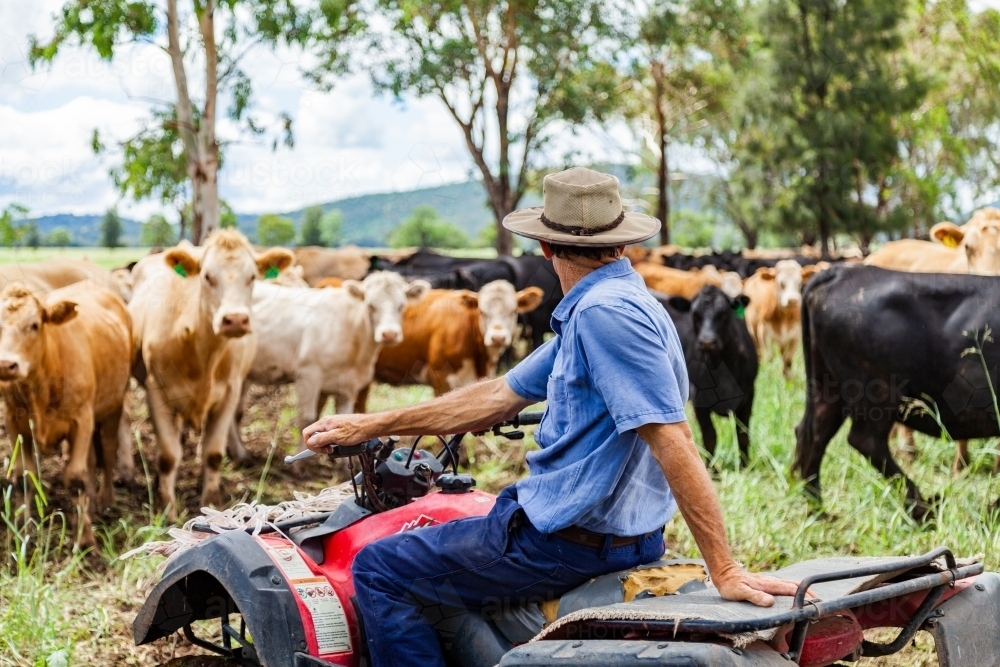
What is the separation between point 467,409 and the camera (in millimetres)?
3355

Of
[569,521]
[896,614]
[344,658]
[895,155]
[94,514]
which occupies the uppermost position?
[895,155]

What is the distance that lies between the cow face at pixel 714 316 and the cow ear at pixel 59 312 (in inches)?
181

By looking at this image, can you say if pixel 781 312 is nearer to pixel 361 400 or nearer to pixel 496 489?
pixel 361 400

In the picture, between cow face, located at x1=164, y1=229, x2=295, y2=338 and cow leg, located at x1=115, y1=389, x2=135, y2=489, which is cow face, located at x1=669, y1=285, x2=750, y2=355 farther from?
cow leg, located at x1=115, y1=389, x2=135, y2=489

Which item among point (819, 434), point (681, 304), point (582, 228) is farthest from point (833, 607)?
point (681, 304)

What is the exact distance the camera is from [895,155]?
30750mm

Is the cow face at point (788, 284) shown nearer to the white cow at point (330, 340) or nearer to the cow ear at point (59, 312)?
the white cow at point (330, 340)

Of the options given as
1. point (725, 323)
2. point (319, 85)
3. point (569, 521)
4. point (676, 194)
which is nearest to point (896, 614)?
point (569, 521)

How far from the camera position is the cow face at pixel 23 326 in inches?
230

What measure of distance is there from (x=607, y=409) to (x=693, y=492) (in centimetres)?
32

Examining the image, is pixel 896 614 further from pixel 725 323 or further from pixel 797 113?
pixel 797 113

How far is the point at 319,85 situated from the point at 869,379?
19091mm

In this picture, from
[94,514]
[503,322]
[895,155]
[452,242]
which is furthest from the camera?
[452,242]

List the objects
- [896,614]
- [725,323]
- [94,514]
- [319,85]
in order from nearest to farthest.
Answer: [896,614]
[94,514]
[725,323]
[319,85]
